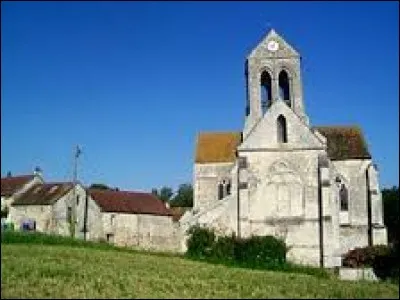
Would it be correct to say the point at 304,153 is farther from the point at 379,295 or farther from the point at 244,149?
the point at 379,295

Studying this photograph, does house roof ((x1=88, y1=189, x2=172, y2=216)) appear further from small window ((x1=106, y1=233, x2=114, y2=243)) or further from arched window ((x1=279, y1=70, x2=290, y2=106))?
arched window ((x1=279, y1=70, x2=290, y2=106))

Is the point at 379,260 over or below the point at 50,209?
below

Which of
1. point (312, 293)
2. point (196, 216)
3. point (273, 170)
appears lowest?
point (312, 293)

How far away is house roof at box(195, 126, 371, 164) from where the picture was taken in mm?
51875

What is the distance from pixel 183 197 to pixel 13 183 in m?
54.7

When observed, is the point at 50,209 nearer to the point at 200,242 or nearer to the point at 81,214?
the point at 81,214

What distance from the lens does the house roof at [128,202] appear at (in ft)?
202

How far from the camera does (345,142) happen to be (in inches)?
2089

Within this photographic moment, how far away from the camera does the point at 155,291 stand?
1869cm

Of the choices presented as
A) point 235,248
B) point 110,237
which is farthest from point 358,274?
point 110,237

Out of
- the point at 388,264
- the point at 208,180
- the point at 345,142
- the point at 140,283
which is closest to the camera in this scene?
the point at 140,283

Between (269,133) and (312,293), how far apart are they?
2907 cm

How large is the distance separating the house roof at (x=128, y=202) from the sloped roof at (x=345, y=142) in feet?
68.9

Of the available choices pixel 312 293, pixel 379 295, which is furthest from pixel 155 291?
pixel 379 295
